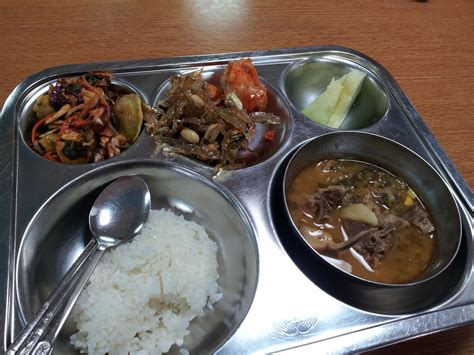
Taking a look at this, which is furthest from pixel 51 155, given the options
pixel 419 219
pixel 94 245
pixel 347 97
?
pixel 419 219

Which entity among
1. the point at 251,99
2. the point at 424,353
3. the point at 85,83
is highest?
the point at 85,83

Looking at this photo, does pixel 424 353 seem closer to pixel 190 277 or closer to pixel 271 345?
pixel 271 345

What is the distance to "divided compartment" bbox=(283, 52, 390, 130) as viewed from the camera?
2371 mm

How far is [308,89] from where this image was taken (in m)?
2.47

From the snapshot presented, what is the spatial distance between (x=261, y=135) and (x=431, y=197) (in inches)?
34.7

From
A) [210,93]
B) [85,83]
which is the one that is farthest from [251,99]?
Result: [85,83]

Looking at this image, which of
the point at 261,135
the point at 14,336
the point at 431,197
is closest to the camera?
the point at 14,336

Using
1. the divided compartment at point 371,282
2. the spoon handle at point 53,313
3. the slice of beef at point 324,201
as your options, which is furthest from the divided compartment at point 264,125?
the spoon handle at point 53,313

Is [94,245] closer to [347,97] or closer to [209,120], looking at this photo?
[209,120]

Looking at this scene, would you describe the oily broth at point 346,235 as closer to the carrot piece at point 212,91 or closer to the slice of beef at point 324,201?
the slice of beef at point 324,201

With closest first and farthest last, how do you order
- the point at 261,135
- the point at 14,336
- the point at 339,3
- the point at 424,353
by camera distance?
the point at 14,336
the point at 424,353
the point at 261,135
the point at 339,3

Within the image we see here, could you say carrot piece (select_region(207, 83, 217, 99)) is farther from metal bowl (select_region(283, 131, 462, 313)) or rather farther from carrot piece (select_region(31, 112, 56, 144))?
carrot piece (select_region(31, 112, 56, 144))

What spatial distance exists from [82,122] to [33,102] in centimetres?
33

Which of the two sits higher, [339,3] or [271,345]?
[339,3]
